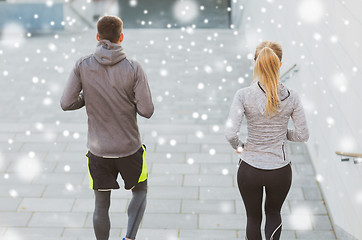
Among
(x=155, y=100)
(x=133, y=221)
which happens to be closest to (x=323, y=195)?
(x=133, y=221)

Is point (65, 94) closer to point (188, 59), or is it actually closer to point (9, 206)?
point (9, 206)

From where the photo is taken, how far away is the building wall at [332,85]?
3984 mm

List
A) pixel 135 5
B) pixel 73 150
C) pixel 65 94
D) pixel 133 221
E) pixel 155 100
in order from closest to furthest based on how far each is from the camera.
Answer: pixel 65 94 → pixel 133 221 → pixel 73 150 → pixel 155 100 → pixel 135 5

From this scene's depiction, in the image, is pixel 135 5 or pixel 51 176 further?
pixel 135 5

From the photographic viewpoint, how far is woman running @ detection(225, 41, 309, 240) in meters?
3.00

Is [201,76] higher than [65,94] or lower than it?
higher

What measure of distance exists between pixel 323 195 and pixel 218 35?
25.7ft

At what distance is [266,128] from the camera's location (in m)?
3.08

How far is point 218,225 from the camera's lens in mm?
4500
